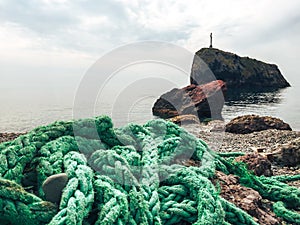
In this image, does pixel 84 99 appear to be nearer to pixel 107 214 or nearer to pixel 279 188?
A: pixel 107 214

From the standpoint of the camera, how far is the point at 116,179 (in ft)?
6.04

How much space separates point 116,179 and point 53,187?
0.36 m

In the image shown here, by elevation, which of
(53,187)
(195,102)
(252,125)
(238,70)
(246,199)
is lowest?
(252,125)

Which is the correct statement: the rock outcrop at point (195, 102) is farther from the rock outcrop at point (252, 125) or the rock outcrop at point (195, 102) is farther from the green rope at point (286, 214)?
the green rope at point (286, 214)

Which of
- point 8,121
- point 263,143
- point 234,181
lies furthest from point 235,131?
point 8,121

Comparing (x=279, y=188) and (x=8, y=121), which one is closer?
(x=279, y=188)

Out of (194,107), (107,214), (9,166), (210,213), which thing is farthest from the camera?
(194,107)

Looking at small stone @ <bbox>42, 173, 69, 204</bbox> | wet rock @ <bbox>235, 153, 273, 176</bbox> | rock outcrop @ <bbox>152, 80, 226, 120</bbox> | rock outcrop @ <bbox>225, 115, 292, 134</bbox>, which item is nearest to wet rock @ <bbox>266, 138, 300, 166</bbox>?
wet rock @ <bbox>235, 153, 273, 176</bbox>

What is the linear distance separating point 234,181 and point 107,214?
1.32m

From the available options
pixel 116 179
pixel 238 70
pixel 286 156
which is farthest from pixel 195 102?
pixel 238 70

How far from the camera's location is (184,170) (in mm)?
2113

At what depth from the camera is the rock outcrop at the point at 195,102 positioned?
21234mm

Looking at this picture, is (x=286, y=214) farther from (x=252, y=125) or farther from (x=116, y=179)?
(x=252, y=125)

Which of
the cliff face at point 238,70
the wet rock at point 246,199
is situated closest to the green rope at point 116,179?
the wet rock at point 246,199
